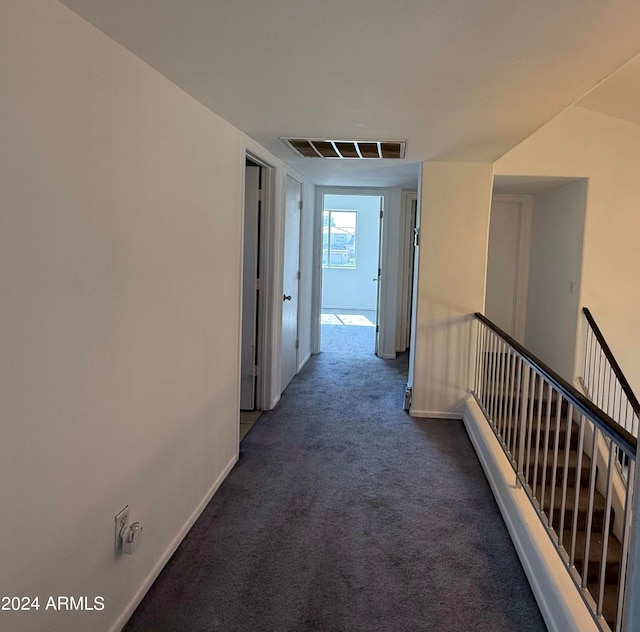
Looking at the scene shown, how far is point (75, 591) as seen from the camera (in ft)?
5.25

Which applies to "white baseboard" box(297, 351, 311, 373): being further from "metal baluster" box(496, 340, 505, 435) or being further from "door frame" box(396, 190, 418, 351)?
"metal baluster" box(496, 340, 505, 435)

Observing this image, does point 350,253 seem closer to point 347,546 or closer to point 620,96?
point 620,96

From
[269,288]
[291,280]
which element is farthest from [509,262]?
[269,288]

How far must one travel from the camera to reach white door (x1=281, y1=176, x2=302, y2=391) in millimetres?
4582

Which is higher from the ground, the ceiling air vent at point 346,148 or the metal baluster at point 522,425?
the ceiling air vent at point 346,148

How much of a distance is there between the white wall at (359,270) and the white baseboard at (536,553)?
7.72 meters

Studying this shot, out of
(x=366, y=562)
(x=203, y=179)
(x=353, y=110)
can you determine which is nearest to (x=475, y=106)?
(x=353, y=110)

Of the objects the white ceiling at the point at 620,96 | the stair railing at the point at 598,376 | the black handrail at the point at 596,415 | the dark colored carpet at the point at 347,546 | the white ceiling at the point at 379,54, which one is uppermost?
the white ceiling at the point at 620,96

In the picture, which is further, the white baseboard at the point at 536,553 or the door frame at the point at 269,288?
the door frame at the point at 269,288

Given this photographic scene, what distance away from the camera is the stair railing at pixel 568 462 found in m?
1.68

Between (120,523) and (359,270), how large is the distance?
9.38 meters

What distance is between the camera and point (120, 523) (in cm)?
185

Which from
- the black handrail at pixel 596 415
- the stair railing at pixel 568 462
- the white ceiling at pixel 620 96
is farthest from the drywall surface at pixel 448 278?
the black handrail at pixel 596 415

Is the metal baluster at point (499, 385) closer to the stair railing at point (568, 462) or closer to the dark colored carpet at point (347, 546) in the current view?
the stair railing at point (568, 462)
